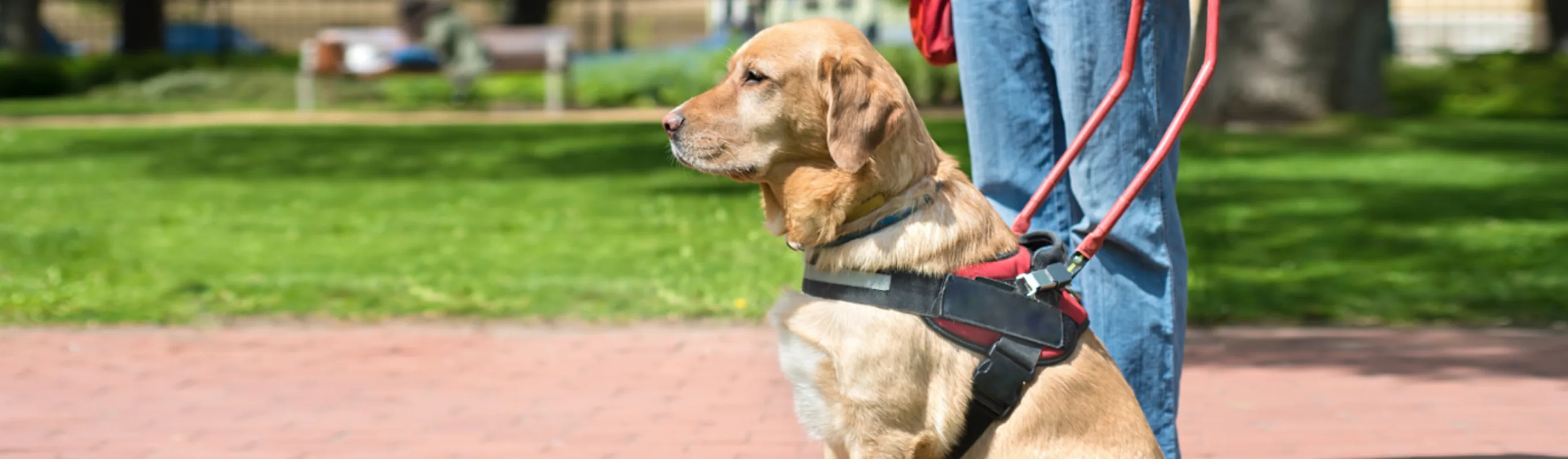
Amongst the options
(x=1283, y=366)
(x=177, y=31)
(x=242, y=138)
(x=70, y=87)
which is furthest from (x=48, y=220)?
(x=177, y=31)

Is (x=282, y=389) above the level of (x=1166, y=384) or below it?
below

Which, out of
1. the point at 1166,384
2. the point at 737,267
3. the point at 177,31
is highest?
the point at 1166,384

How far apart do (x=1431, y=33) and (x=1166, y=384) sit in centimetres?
3877

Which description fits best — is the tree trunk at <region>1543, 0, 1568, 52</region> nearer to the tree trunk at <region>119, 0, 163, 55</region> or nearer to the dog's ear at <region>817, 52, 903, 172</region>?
the tree trunk at <region>119, 0, 163, 55</region>

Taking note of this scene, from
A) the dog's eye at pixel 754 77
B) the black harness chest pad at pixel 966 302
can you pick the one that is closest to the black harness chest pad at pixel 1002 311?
the black harness chest pad at pixel 966 302

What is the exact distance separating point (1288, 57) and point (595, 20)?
31.6 m

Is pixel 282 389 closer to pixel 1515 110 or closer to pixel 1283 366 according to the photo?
pixel 1283 366

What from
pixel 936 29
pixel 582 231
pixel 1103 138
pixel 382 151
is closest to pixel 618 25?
pixel 382 151

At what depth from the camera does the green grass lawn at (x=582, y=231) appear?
7.85 meters

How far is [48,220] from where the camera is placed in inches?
415

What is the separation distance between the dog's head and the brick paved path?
196cm

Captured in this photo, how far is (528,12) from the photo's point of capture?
36375mm

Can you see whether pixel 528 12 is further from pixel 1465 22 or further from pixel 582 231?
pixel 582 231

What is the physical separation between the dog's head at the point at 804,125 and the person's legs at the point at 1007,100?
470 mm
